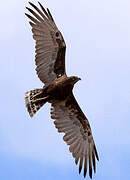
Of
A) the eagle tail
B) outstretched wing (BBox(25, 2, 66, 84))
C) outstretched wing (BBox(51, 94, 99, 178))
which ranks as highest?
outstretched wing (BBox(25, 2, 66, 84))

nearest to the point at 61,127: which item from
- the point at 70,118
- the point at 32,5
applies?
the point at 70,118

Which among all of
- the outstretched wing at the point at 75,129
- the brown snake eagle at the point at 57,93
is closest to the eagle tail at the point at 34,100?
the brown snake eagle at the point at 57,93

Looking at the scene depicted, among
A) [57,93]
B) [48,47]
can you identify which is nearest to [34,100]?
[57,93]

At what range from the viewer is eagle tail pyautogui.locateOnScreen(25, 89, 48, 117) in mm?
20016

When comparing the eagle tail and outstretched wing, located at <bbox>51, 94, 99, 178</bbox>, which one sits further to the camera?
outstretched wing, located at <bbox>51, 94, 99, 178</bbox>

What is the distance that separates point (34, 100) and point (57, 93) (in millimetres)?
668

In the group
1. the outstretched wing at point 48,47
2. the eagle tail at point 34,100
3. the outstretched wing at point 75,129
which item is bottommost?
the outstretched wing at point 75,129

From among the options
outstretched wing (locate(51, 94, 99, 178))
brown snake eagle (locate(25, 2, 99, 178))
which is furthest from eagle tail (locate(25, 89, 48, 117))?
outstretched wing (locate(51, 94, 99, 178))

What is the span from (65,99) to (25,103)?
3.91ft

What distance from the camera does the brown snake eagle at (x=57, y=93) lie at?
20.0m

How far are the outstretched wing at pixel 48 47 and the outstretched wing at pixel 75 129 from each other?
34.3 inches

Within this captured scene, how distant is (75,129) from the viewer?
68.2ft

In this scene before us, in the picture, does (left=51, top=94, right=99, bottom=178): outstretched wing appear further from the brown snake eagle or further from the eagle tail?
the eagle tail

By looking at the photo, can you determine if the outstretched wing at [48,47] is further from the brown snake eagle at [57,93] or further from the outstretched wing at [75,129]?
the outstretched wing at [75,129]
